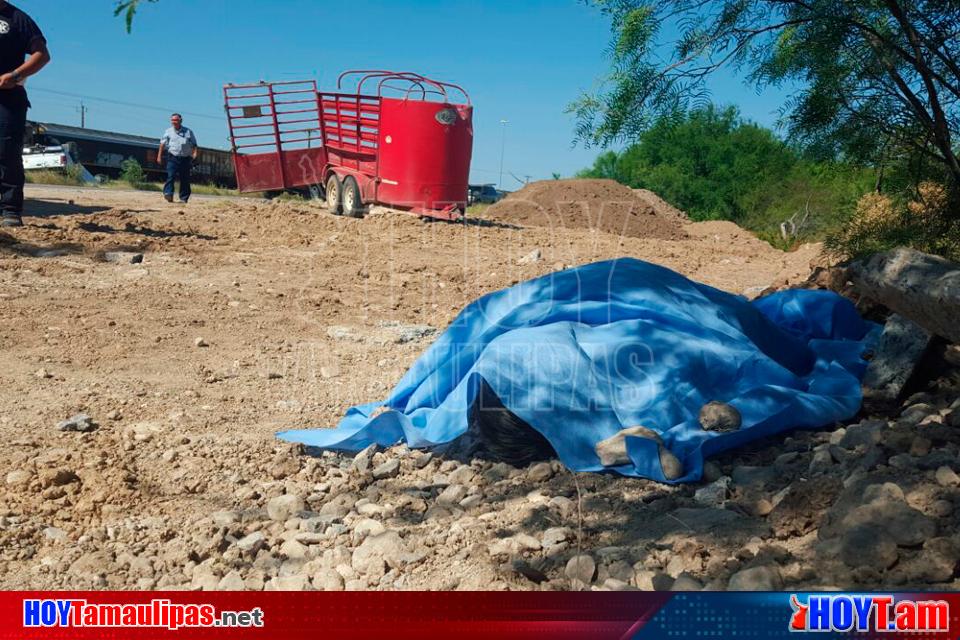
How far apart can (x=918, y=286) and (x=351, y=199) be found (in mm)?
10473

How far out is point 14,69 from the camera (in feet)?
25.7

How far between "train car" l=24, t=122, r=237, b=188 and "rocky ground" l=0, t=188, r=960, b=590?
24.1m

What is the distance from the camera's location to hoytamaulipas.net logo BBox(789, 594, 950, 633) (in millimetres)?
2291

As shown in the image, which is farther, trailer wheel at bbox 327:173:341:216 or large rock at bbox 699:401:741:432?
trailer wheel at bbox 327:173:341:216

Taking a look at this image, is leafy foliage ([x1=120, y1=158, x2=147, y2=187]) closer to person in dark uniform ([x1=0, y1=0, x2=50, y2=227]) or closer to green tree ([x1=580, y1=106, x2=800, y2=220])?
green tree ([x1=580, y1=106, x2=800, y2=220])

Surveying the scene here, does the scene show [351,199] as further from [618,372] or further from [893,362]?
[893,362]

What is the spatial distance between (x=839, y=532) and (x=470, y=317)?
234cm

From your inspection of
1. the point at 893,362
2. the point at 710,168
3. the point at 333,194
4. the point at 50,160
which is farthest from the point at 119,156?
the point at 893,362

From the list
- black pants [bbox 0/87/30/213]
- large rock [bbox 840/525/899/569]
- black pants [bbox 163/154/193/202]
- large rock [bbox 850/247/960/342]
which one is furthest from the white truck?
large rock [bbox 840/525/899/569]

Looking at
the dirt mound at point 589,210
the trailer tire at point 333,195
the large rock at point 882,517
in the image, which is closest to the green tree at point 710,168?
the dirt mound at point 589,210

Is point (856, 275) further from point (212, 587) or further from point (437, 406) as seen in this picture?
Answer: point (212, 587)

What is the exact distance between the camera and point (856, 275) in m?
4.66

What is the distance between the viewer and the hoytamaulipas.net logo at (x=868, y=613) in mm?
2291

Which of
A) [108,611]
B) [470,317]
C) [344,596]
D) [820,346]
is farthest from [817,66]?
[108,611]
